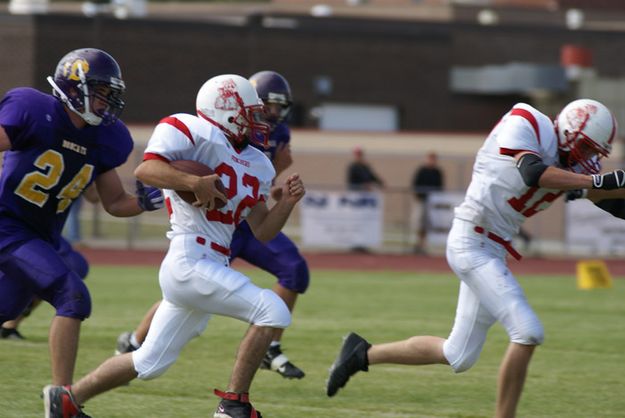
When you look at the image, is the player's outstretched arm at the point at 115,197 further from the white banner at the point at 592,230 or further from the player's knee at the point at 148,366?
the white banner at the point at 592,230

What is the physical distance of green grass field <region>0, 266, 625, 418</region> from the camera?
287 inches

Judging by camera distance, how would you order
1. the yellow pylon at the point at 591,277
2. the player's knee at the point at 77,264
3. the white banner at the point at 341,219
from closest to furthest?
the player's knee at the point at 77,264 < the yellow pylon at the point at 591,277 < the white banner at the point at 341,219

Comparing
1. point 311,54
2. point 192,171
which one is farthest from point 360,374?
point 311,54

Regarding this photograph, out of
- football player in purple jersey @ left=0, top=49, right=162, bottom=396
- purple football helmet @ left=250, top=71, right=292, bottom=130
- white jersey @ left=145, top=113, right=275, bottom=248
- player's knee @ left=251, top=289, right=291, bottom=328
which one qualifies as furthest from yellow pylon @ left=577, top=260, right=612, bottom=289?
player's knee @ left=251, top=289, right=291, bottom=328

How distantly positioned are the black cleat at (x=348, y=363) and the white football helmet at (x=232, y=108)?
1.88 metres

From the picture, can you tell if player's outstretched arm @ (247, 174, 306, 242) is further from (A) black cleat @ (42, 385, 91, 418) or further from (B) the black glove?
(B) the black glove

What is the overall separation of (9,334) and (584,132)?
514 centimetres

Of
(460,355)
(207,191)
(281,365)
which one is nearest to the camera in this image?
(207,191)

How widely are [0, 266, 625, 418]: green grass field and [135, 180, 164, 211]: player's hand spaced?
120 cm

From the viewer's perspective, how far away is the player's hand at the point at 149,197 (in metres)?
6.53

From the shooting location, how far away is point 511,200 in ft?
21.9

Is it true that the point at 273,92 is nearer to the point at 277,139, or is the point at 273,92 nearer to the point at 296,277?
the point at 277,139

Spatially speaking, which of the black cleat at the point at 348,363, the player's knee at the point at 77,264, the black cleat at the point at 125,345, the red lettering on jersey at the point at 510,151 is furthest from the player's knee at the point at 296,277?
the red lettering on jersey at the point at 510,151

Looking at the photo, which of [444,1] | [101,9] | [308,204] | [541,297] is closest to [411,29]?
[444,1]
